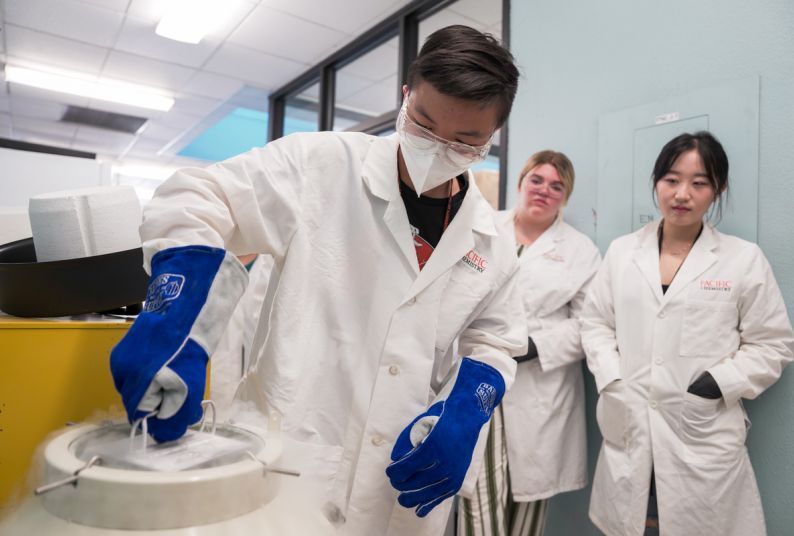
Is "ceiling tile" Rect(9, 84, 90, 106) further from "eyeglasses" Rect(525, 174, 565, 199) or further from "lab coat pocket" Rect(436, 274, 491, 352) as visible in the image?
"lab coat pocket" Rect(436, 274, 491, 352)

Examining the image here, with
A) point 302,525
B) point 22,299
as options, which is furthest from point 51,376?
point 302,525

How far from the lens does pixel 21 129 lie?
21.1 ft

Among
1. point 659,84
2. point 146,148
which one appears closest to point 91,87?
point 146,148

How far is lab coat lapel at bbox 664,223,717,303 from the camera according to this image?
1.70 m

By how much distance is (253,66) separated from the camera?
4520 mm

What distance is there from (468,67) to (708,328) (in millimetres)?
1233

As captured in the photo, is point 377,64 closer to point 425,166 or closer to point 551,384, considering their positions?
point 551,384

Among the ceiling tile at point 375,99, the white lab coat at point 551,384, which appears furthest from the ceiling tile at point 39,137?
the white lab coat at point 551,384

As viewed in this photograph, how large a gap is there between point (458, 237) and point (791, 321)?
1230 millimetres

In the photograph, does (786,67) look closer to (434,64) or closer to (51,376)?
(434,64)

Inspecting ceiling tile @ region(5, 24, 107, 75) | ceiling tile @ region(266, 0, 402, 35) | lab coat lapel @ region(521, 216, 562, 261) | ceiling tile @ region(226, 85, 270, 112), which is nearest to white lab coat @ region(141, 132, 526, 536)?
lab coat lapel @ region(521, 216, 562, 261)

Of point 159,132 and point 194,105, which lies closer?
point 194,105

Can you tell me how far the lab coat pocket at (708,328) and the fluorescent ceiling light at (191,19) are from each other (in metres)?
3.23

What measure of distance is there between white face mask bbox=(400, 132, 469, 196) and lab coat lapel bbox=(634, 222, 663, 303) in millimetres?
1057
